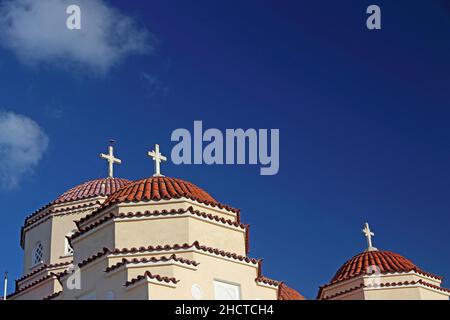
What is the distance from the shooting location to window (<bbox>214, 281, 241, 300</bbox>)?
20234 mm

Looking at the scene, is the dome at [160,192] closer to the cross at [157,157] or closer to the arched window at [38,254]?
the cross at [157,157]

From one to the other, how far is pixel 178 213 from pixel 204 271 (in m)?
2.08

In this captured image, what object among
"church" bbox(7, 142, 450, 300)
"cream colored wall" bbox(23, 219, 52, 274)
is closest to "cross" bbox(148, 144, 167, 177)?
"church" bbox(7, 142, 450, 300)

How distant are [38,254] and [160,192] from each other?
10.3 metres

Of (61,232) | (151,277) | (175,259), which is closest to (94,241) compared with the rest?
(175,259)

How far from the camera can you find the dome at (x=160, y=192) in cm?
2188

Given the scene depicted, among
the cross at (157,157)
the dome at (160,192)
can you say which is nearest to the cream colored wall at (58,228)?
the cross at (157,157)

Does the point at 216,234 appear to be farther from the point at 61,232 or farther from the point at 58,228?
the point at 58,228

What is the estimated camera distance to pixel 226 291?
20484 mm

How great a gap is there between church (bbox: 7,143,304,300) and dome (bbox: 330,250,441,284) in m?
4.67
